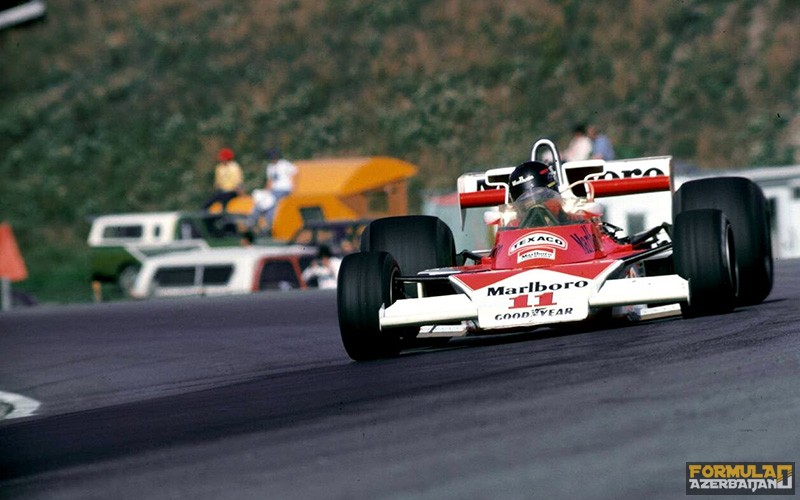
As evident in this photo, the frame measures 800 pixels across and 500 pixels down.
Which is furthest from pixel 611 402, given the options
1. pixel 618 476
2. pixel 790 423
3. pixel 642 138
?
pixel 642 138

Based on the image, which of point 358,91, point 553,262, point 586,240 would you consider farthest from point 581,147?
point 358,91

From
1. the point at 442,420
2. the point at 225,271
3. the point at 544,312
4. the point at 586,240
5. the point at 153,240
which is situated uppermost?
the point at 153,240

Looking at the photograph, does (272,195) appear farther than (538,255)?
Yes

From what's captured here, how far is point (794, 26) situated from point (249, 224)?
16577 millimetres

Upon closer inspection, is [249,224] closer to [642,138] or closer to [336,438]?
→ [642,138]

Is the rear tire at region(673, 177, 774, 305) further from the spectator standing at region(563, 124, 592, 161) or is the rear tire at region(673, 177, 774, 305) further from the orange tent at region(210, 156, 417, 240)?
the orange tent at region(210, 156, 417, 240)

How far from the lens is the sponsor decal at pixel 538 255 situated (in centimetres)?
924

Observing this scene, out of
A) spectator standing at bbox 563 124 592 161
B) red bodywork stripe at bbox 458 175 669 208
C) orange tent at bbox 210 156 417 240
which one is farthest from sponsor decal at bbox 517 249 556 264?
orange tent at bbox 210 156 417 240

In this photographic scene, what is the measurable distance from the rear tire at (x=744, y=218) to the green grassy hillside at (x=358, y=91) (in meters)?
24.0

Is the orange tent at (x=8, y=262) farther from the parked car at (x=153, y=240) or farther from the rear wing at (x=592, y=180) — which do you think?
the rear wing at (x=592, y=180)

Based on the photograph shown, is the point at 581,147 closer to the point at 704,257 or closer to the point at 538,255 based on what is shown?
the point at 538,255

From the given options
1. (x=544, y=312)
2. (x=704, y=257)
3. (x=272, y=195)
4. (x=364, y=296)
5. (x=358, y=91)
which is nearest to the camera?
(x=544, y=312)

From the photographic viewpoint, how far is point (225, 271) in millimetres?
22484

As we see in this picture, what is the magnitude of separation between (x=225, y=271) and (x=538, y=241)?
13523 millimetres
